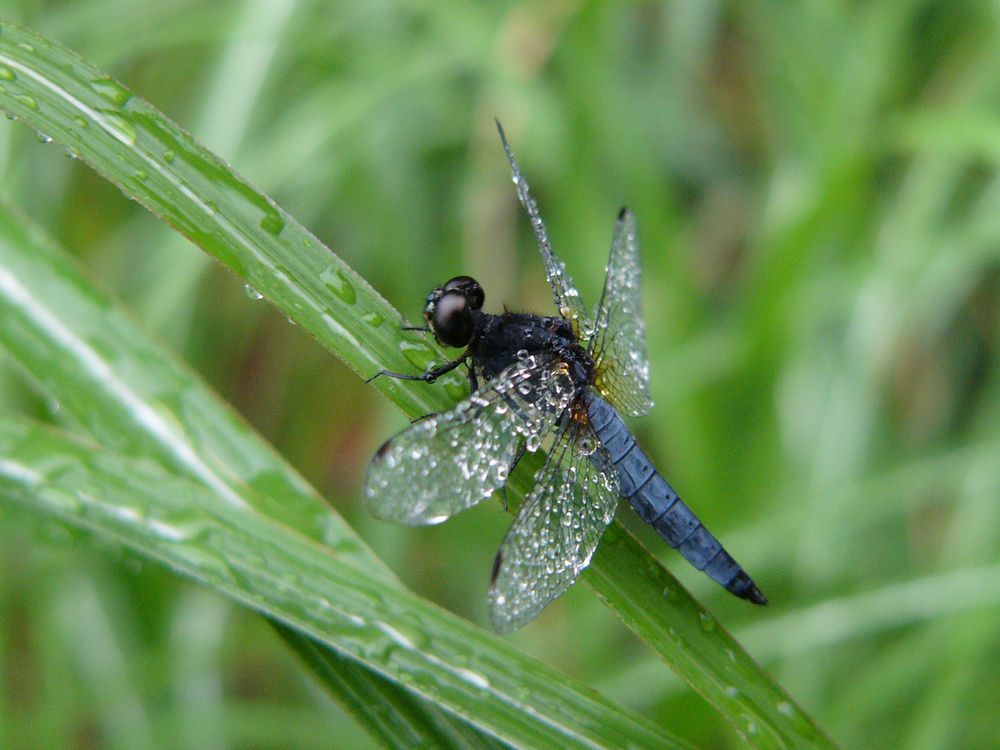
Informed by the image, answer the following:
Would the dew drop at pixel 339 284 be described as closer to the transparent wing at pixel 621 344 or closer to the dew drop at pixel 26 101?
the dew drop at pixel 26 101

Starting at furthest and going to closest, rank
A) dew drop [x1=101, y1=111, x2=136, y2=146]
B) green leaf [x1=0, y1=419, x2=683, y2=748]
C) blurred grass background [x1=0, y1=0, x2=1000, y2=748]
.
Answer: blurred grass background [x1=0, y1=0, x2=1000, y2=748]
dew drop [x1=101, y1=111, x2=136, y2=146]
green leaf [x1=0, y1=419, x2=683, y2=748]

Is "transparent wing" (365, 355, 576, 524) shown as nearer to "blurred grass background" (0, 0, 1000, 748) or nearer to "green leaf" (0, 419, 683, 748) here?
"green leaf" (0, 419, 683, 748)

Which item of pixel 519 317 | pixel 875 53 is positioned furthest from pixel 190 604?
pixel 875 53

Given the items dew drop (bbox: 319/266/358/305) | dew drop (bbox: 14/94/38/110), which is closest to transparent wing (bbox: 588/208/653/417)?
dew drop (bbox: 319/266/358/305)

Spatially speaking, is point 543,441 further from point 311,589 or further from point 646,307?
point 646,307

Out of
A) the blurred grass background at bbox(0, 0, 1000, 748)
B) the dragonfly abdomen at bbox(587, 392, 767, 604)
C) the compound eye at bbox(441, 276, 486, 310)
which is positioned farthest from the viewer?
the blurred grass background at bbox(0, 0, 1000, 748)

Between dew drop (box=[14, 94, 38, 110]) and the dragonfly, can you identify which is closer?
dew drop (box=[14, 94, 38, 110])

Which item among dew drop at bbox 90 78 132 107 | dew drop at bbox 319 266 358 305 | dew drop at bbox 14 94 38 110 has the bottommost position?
dew drop at bbox 319 266 358 305

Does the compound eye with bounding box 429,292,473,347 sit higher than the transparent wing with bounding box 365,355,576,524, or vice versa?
the compound eye with bounding box 429,292,473,347
